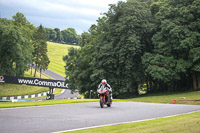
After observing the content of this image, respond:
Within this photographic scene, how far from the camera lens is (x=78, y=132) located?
292 inches

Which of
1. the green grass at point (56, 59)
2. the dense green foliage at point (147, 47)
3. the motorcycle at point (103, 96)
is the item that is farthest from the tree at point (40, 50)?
the motorcycle at point (103, 96)

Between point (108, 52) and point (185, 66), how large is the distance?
10332 mm

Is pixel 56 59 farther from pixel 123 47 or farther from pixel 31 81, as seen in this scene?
pixel 123 47

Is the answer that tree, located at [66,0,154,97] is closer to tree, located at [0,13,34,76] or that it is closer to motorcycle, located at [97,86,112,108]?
tree, located at [0,13,34,76]

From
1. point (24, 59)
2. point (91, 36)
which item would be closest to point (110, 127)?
point (91, 36)

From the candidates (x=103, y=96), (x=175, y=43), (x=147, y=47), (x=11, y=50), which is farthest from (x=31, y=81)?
(x=103, y=96)

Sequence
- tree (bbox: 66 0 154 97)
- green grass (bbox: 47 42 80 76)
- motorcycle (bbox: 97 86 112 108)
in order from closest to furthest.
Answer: motorcycle (bbox: 97 86 112 108), tree (bbox: 66 0 154 97), green grass (bbox: 47 42 80 76)

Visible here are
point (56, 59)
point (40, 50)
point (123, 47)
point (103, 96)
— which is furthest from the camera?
point (56, 59)

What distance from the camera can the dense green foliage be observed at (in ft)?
117

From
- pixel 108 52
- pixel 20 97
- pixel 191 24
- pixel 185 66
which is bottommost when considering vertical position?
pixel 20 97

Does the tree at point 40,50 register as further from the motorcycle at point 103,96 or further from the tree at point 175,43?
the motorcycle at point 103,96

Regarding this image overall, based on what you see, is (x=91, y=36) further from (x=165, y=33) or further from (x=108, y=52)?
(x=165, y=33)

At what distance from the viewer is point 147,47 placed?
4141 centimetres

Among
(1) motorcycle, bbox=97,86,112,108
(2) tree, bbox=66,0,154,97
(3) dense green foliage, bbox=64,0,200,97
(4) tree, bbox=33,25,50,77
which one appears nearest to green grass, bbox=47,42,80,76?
(4) tree, bbox=33,25,50,77
